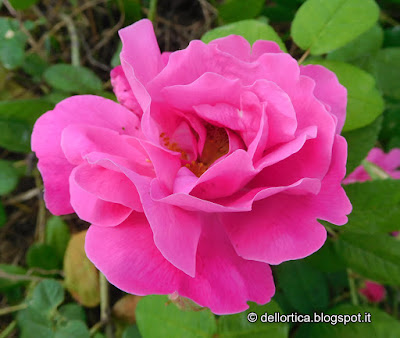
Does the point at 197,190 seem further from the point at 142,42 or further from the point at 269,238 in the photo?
the point at 142,42

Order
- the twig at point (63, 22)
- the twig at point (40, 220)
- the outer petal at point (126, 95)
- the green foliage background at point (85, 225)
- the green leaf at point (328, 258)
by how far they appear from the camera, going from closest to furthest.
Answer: the outer petal at point (126, 95) → the green foliage background at point (85, 225) → the green leaf at point (328, 258) → the twig at point (40, 220) → the twig at point (63, 22)

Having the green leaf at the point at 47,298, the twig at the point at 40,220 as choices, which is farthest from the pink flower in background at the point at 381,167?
the twig at the point at 40,220

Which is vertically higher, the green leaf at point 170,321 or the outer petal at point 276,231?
the outer petal at point 276,231

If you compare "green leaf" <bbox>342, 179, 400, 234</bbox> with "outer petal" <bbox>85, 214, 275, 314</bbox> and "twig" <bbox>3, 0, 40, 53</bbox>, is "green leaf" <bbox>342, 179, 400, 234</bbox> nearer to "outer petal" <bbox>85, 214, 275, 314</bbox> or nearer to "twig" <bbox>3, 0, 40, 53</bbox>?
"outer petal" <bbox>85, 214, 275, 314</bbox>

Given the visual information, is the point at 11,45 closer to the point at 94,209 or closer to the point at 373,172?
the point at 94,209

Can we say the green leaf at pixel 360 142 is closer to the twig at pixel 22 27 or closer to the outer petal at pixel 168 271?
the outer petal at pixel 168 271

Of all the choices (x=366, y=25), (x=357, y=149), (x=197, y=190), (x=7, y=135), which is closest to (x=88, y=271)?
(x=7, y=135)
